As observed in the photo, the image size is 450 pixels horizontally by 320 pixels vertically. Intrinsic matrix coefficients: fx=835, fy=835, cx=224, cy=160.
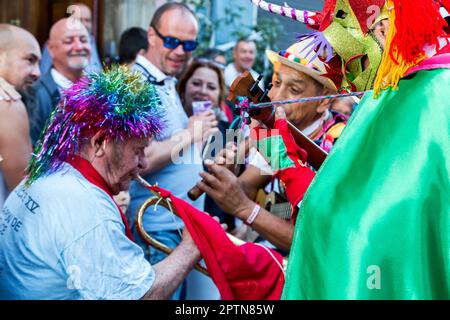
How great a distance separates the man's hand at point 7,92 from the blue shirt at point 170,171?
25.0 inches

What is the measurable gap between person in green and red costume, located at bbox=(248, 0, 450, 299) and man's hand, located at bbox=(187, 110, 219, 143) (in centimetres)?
241

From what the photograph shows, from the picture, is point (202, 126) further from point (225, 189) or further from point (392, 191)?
point (392, 191)

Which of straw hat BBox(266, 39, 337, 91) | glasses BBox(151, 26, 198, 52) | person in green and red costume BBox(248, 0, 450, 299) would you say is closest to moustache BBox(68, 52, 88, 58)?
glasses BBox(151, 26, 198, 52)

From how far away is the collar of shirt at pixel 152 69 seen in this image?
4734 millimetres

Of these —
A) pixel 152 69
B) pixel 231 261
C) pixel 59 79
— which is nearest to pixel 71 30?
pixel 59 79

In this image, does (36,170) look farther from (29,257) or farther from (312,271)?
(312,271)

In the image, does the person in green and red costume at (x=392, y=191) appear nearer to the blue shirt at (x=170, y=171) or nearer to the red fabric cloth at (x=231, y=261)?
the red fabric cloth at (x=231, y=261)

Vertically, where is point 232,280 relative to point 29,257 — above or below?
below

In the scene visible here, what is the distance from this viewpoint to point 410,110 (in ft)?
6.56

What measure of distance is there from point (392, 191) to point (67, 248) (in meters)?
1.35

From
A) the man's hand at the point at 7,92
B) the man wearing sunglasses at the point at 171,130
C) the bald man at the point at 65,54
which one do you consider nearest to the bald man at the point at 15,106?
the man's hand at the point at 7,92

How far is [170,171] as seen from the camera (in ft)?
14.7
